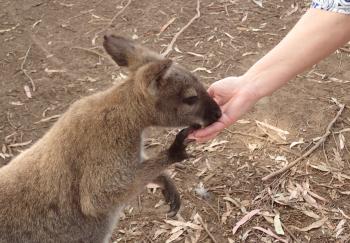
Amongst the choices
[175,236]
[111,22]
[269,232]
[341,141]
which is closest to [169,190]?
[175,236]

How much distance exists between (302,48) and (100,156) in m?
1.14

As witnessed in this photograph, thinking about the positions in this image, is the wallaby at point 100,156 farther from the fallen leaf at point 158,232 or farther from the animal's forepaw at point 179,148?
the fallen leaf at point 158,232

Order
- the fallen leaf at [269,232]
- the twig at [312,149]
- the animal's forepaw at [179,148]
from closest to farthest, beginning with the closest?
the animal's forepaw at [179,148], the fallen leaf at [269,232], the twig at [312,149]

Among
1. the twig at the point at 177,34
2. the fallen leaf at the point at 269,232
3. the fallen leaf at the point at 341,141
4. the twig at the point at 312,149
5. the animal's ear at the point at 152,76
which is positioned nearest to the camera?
the animal's ear at the point at 152,76

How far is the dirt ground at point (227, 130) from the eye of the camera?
346 centimetres

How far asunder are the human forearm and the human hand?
0.04 meters

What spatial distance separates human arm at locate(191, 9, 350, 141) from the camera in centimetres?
265

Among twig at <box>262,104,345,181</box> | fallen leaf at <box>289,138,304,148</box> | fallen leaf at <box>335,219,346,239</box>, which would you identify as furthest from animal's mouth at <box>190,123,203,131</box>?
fallen leaf at <box>289,138,304,148</box>

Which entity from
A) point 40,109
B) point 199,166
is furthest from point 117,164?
point 40,109

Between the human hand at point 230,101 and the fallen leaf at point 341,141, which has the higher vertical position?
the human hand at point 230,101

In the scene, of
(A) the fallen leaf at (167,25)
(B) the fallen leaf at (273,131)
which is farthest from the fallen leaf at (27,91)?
(B) the fallen leaf at (273,131)

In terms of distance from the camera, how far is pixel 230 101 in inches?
117

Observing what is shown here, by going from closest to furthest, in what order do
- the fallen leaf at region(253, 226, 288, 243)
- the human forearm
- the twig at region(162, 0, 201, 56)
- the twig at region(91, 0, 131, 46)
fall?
the human forearm → the fallen leaf at region(253, 226, 288, 243) → the twig at region(162, 0, 201, 56) → the twig at region(91, 0, 131, 46)

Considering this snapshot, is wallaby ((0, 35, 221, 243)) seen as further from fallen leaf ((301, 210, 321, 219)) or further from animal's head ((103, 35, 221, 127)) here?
fallen leaf ((301, 210, 321, 219))
